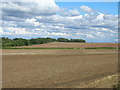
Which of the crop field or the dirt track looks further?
the dirt track

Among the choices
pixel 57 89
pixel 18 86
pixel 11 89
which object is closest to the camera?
pixel 57 89

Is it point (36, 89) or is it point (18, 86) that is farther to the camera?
point (18, 86)

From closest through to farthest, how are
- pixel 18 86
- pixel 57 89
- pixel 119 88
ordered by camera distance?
pixel 119 88
pixel 57 89
pixel 18 86

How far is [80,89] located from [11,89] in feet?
9.08

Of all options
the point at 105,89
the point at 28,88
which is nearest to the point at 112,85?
the point at 105,89

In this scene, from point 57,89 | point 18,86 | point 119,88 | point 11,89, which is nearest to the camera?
point 119,88

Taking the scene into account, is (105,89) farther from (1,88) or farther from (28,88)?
(1,88)

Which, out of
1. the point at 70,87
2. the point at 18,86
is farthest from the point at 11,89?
the point at 70,87

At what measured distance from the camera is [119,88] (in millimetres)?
6043

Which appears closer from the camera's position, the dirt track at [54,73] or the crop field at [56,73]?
the crop field at [56,73]

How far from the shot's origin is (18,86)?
7344 mm

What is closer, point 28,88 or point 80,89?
point 80,89

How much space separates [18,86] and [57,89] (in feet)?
6.27

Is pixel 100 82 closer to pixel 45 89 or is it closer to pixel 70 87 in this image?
pixel 70 87
